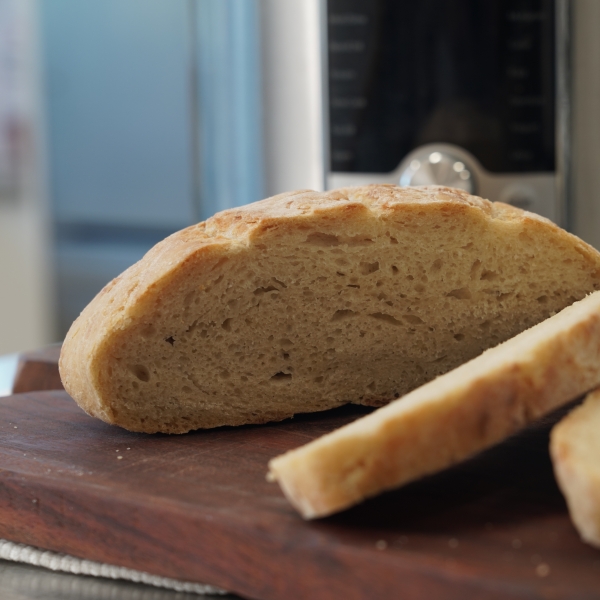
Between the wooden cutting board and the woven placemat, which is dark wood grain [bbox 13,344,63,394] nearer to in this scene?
the wooden cutting board

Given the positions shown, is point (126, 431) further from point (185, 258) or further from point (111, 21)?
point (111, 21)

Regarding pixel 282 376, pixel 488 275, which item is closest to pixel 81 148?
pixel 282 376

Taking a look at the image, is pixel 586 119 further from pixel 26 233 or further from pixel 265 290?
pixel 26 233

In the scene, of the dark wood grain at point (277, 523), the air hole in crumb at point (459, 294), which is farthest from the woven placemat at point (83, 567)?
the air hole in crumb at point (459, 294)

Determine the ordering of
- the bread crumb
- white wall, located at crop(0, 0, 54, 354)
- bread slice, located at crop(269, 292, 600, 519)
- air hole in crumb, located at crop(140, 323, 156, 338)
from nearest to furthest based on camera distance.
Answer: the bread crumb → bread slice, located at crop(269, 292, 600, 519) → air hole in crumb, located at crop(140, 323, 156, 338) → white wall, located at crop(0, 0, 54, 354)

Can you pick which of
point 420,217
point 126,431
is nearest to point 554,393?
point 420,217

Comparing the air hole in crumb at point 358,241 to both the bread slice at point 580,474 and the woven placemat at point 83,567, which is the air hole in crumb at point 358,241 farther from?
the woven placemat at point 83,567

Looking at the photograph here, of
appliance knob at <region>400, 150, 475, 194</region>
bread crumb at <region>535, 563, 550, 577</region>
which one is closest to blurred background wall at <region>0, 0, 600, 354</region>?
appliance knob at <region>400, 150, 475, 194</region>
